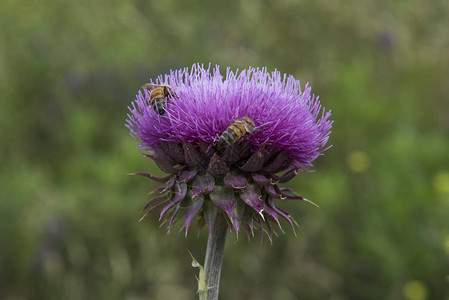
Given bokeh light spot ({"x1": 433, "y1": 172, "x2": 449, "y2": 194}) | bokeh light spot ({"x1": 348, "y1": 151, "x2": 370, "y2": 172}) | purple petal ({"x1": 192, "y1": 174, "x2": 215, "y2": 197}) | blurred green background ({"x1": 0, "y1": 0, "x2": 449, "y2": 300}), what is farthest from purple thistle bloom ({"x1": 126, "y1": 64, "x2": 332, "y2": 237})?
bokeh light spot ({"x1": 348, "y1": 151, "x2": 370, "y2": 172})

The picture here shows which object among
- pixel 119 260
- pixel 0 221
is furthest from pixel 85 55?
pixel 119 260

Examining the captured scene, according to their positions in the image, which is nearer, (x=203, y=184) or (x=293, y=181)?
(x=203, y=184)

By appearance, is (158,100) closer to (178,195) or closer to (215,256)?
(178,195)

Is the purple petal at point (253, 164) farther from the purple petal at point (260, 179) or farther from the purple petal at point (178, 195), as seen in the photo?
the purple petal at point (178, 195)

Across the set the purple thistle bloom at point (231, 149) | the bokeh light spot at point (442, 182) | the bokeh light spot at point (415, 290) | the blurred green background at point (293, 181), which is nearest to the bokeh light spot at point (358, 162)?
the blurred green background at point (293, 181)

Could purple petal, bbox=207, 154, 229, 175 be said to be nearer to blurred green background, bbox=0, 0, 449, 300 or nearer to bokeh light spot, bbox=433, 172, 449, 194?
blurred green background, bbox=0, 0, 449, 300

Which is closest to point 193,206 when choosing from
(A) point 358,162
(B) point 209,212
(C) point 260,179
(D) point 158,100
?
(B) point 209,212
